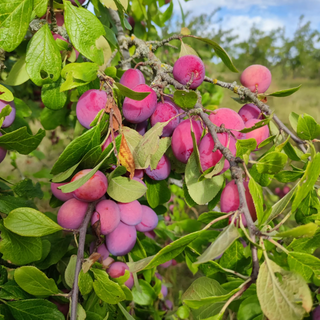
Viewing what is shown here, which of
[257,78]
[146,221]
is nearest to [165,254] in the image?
[146,221]

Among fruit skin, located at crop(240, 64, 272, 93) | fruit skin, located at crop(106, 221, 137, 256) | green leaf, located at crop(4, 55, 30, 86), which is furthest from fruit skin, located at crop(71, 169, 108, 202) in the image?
fruit skin, located at crop(240, 64, 272, 93)

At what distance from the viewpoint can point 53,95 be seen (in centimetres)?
59

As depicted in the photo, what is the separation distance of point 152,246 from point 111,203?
30cm

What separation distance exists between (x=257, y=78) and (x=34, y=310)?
0.71 meters

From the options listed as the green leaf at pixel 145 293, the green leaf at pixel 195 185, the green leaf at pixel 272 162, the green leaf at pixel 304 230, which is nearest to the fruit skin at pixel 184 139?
the green leaf at pixel 195 185

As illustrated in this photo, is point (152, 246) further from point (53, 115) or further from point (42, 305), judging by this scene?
point (53, 115)

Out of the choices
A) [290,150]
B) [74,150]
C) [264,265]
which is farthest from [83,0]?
[264,265]

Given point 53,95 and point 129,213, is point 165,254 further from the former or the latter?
point 53,95

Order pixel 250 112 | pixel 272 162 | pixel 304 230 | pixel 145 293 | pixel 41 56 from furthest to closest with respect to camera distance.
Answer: pixel 145 293 → pixel 250 112 → pixel 41 56 → pixel 272 162 → pixel 304 230

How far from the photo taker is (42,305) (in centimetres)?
51

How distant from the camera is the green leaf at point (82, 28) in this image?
1.62ft

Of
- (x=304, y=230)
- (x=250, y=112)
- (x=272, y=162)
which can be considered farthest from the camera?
(x=250, y=112)

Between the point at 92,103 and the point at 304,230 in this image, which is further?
the point at 92,103

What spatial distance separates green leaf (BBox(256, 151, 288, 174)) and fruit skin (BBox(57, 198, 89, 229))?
35 cm
